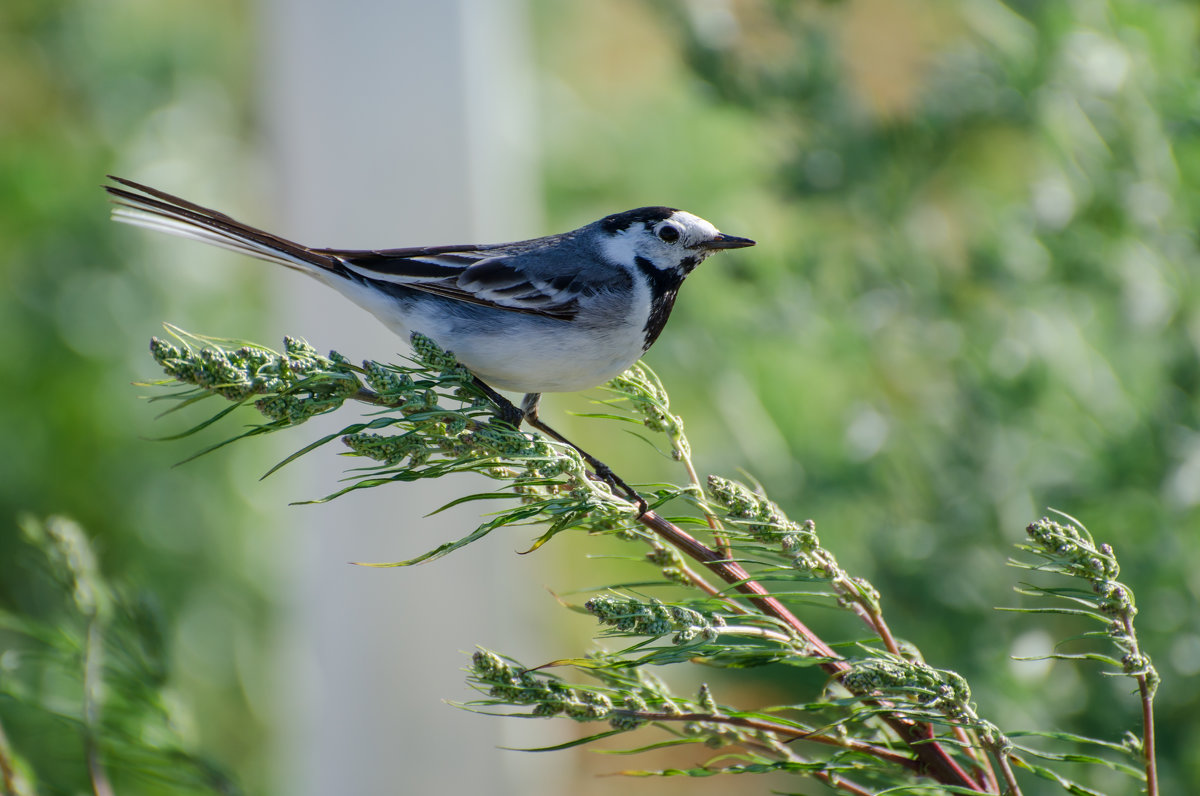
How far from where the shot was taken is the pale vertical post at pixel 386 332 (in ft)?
7.07

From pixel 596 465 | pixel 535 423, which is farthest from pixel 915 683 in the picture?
pixel 535 423

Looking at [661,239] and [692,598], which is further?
[661,239]

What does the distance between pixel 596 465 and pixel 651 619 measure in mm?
410

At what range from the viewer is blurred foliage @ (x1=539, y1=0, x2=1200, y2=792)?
1.31 metres

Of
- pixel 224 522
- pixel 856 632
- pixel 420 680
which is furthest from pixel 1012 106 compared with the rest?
pixel 224 522

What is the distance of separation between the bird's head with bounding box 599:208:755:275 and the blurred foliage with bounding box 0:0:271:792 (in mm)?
1879

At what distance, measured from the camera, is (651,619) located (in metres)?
0.46

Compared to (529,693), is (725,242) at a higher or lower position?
higher

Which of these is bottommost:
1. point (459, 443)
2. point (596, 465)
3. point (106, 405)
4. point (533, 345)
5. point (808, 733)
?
point (808, 733)

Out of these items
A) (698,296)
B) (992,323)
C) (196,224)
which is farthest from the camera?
(698,296)

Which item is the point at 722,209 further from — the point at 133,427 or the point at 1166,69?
the point at 133,427

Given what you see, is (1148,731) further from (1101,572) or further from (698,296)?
(698,296)

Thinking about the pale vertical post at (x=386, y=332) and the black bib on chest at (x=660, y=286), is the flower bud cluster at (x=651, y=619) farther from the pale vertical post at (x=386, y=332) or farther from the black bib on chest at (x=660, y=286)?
the pale vertical post at (x=386, y=332)

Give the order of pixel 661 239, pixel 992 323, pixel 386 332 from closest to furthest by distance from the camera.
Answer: pixel 661 239
pixel 992 323
pixel 386 332
